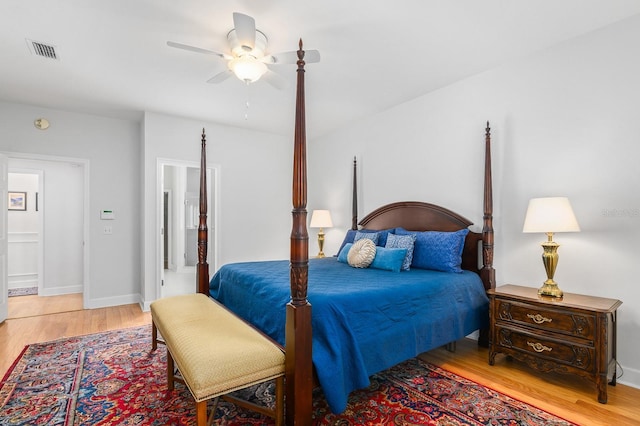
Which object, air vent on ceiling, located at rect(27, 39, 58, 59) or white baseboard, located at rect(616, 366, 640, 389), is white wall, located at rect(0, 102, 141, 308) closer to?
air vent on ceiling, located at rect(27, 39, 58, 59)

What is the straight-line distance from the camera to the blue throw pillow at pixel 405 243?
318 cm

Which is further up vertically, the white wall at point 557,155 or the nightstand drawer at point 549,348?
the white wall at point 557,155

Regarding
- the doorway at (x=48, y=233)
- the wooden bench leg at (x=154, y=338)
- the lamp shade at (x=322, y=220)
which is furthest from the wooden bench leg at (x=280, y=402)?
the doorway at (x=48, y=233)

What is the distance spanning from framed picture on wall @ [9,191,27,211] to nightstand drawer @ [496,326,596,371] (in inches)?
286

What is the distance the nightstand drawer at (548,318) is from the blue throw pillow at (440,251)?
0.52 meters

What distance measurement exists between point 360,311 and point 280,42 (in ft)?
7.00

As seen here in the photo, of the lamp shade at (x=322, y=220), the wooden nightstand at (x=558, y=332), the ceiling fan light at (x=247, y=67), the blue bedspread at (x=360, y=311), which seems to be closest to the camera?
the blue bedspread at (x=360, y=311)

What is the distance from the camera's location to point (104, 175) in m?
4.64

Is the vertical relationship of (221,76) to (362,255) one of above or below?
above

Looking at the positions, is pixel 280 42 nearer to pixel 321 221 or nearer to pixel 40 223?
pixel 321 221

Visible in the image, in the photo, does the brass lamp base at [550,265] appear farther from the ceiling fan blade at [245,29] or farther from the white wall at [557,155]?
the ceiling fan blade at [245,29]

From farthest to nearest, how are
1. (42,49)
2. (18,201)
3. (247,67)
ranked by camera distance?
(18,201) < (42,49) < (247,67)

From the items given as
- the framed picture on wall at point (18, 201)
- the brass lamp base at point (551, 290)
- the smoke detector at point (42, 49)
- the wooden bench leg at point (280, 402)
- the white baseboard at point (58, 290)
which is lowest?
Result: the white baseboard at point (58, 290)

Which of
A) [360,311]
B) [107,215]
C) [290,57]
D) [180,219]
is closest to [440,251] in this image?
[360,311]
